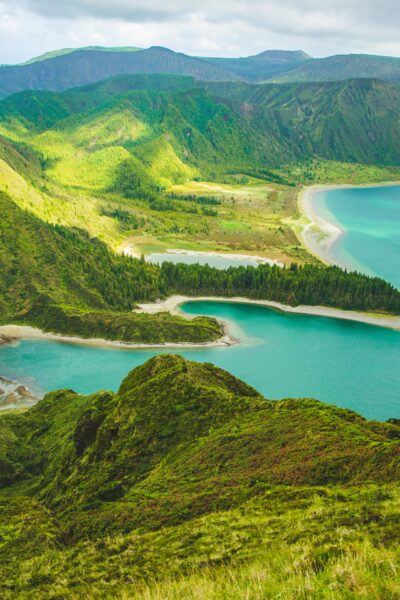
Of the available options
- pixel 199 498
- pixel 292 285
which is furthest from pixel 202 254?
pixel 199 498

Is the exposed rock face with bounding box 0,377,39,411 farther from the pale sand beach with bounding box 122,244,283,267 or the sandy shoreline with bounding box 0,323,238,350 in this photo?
the pale sand beach with bounding box 122,244,283,267

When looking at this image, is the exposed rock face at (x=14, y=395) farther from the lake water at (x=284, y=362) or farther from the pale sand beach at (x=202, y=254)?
the pale sand beach at (x=202, y=254)

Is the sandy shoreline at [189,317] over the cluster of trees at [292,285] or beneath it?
beneath

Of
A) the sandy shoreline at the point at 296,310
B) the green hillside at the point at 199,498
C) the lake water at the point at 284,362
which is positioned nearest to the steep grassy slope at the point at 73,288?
the sandy shoreline at the point at 296,310

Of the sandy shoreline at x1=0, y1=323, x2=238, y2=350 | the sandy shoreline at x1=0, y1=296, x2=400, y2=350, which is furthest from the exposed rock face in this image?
the sandy shoreline at x1=0, y1=296, x2=400, y2=350

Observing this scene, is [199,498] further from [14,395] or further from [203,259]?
[203,259]
